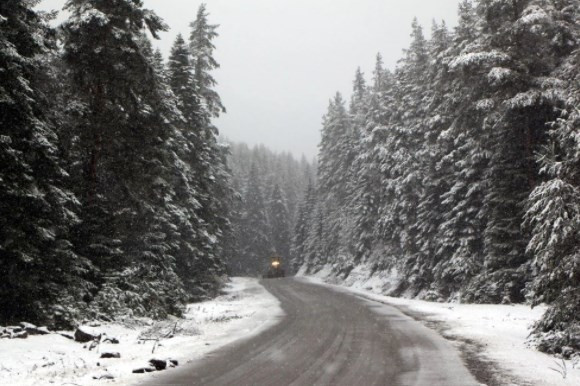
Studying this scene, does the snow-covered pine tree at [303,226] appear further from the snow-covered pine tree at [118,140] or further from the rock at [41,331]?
the rock at [41,331]

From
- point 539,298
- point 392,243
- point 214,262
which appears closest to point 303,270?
point 392,243

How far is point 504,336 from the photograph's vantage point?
43.5 ft

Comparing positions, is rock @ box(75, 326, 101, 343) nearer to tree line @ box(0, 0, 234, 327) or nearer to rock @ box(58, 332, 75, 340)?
rock @ box(58, 332, 75, 340)

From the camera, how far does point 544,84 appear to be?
1830 cm

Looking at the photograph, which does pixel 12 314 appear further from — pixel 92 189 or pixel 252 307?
pixel 252 307

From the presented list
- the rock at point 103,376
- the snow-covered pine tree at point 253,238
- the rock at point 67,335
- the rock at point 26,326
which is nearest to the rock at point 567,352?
the rock at point 103,376

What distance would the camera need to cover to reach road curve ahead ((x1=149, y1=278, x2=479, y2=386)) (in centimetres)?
878

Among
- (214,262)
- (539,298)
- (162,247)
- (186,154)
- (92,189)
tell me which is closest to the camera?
(539,298)

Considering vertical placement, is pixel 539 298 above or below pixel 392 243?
below

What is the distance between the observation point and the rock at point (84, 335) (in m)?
11.4

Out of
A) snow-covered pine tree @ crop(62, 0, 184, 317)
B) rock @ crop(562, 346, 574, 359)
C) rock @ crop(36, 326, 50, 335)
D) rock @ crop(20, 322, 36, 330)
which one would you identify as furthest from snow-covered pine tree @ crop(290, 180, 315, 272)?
rock @ crop(562, 346, 574, 359)

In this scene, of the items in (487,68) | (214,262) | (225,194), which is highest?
(487,68)

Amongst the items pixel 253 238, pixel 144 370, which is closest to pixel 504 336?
pixel 144 370

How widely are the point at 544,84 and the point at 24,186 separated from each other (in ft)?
59.0
